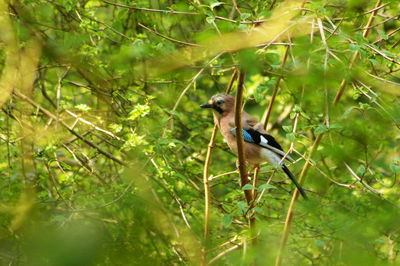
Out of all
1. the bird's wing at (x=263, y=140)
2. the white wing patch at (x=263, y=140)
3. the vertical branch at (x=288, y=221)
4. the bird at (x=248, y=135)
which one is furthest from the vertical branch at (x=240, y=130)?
the white wing patch at (x=263, y=140)

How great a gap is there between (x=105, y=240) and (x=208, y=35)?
98cm

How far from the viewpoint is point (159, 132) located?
4027 mm

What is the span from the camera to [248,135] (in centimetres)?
577

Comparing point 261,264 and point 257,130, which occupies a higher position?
point 261,264

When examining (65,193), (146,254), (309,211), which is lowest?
(65,193)

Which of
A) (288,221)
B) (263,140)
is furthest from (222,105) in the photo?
(288,221)

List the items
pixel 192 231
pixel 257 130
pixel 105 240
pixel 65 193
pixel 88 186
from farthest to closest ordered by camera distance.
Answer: pixel 257 130
pixel 88 186
pixel 65 193
pixel 192 231
pixel 105 240

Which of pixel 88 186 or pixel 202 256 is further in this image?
pixel 88 186

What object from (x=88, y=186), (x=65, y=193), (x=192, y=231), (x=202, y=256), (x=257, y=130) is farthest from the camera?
(x=257, y=130)

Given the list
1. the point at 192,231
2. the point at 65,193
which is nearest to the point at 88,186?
the point at 65,193

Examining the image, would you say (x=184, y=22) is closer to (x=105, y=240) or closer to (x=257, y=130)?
(x=257, y=130)

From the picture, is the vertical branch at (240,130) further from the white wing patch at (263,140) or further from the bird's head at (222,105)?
the white wing patch at (263,140)

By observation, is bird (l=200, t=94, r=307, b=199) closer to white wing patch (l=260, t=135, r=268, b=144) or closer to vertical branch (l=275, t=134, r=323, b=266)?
white wing patch (l=260, t=135, r=268, b=144)

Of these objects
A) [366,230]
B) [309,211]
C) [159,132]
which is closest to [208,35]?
[309,211]
